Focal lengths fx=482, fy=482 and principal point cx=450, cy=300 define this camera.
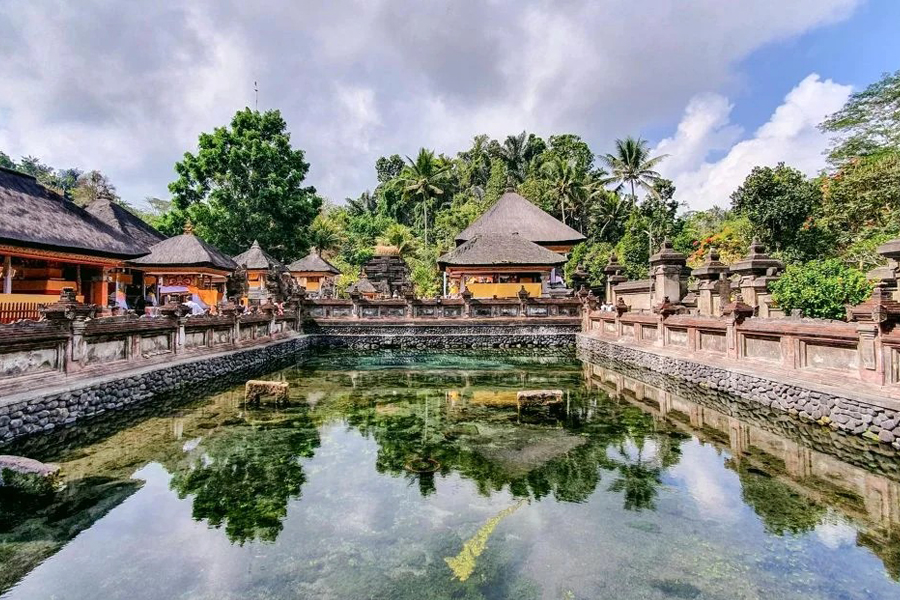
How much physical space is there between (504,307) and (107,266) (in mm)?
17374

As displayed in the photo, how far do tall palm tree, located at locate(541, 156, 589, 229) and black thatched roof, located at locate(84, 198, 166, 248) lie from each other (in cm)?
3143

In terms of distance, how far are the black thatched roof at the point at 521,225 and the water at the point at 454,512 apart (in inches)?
949

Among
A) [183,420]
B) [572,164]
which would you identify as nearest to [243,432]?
[183,420]

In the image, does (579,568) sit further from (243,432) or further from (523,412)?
(243,432)

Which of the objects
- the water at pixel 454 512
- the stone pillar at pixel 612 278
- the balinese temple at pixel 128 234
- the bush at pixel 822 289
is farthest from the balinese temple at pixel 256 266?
the bush at pixel 822 289

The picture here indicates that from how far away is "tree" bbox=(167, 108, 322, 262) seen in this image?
36.3 metres

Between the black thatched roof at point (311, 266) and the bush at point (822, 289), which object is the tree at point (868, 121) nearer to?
the bush at point (822, 289)

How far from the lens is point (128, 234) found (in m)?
23.3

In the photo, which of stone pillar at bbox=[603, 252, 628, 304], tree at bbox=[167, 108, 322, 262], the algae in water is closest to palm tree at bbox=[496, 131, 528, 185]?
tree at bbox=[167, 108, 322, 262]

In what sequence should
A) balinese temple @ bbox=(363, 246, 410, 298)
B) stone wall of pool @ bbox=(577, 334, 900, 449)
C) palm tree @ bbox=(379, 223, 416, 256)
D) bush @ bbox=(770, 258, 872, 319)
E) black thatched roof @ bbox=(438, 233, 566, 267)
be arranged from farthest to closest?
palm tree @ bbox=(379, 223, 416, 256) < balinese temple @ bbox=(363, 246, 410, 298) < black thatched roof @ bbox=(438, 233, 566, 267) < bush @ bbox=(770, 258, 872, 319) < stone wall of pool @ bbox=(577, 334, 900, 449)

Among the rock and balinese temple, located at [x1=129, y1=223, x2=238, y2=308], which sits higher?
balinese temple, located at [x1=129, y1=223, x2=238, y2=308]

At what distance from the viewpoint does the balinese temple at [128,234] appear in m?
23.4

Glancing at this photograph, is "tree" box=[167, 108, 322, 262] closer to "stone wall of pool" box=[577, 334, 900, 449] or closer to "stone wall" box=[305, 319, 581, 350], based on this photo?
"stone wall" box=[305, 319, 581, 350]

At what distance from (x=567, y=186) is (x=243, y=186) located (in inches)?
1068
